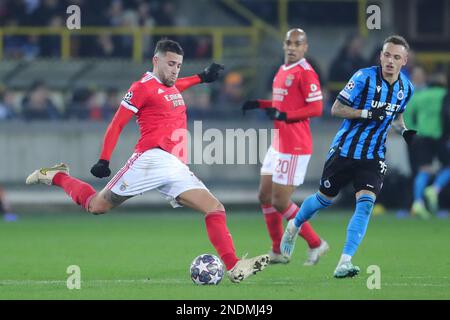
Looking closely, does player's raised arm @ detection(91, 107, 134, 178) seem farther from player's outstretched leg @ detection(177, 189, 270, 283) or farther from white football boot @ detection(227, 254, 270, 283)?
white football boot @ detection(227, 254, 270, 283)

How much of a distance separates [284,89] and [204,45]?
10.5m

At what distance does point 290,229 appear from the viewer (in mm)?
12070

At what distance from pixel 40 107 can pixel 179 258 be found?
8522mm

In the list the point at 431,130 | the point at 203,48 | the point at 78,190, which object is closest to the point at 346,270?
the point at 78,190

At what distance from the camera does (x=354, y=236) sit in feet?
35.5

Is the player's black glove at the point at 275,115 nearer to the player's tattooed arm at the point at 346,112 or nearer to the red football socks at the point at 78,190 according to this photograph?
the player's tattooed arm at the point at 346,112

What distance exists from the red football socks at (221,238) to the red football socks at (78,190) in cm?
128

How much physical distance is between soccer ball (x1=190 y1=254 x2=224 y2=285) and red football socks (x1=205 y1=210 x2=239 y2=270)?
80 millimetres

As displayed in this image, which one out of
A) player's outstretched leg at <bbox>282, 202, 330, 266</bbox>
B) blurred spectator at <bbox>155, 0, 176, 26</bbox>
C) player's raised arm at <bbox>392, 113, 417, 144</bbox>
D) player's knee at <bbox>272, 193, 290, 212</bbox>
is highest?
blurred spectator at <bbox>155, 0, 176, 26</bbox>

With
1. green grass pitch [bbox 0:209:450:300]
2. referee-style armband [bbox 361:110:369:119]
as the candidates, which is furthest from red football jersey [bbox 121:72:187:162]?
referee-style armband [bbox 361:110:369:119]

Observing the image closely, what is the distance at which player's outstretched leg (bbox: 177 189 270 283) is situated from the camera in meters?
10.2

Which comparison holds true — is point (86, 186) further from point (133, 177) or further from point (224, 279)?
point (224, 279)

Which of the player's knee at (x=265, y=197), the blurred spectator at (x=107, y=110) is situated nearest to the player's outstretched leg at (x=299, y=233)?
the player's knee at (x=265, y=197)
